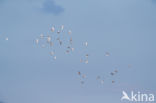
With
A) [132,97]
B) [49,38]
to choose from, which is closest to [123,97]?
[132,97]

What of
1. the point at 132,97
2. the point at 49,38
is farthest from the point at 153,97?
the point at 49,38

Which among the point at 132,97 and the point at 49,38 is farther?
the point at 132,97

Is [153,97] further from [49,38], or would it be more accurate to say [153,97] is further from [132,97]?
[49,38]

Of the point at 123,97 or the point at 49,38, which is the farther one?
the point at 123,97

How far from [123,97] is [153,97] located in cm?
266

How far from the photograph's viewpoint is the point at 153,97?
36.8 m

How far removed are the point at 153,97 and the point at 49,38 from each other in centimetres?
1103

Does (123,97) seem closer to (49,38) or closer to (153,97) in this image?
(153,97)

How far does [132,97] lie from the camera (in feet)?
122

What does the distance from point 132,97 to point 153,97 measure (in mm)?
1835

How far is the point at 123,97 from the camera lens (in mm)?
37625

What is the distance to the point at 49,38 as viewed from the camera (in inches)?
1277

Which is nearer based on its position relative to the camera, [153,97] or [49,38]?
[49,38]
